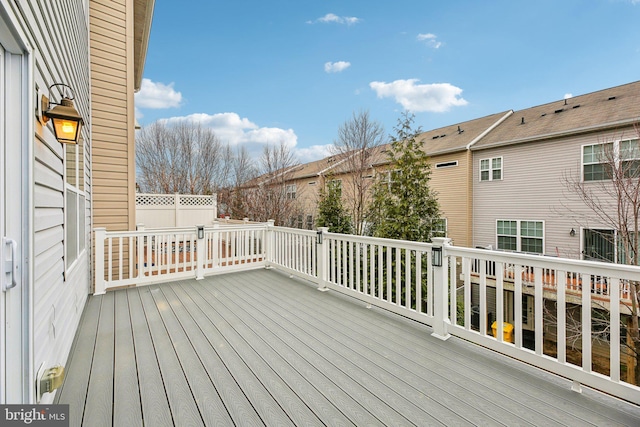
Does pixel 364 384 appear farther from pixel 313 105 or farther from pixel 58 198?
pixel 313 105

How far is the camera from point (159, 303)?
151 inches

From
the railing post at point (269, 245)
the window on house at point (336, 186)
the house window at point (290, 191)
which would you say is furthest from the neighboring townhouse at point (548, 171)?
the railing post at point (269, 245)

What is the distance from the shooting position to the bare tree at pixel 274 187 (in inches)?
505

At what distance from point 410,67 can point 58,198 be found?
481 inches

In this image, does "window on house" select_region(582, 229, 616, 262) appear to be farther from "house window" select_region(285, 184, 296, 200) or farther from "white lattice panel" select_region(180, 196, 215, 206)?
"white lattice panel" select_region(180, 196, 215, 206)

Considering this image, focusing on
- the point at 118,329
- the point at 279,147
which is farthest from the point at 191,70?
the point at 118,329

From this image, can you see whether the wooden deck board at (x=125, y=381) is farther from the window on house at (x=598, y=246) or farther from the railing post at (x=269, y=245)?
the window on house at (x=598, y=246)

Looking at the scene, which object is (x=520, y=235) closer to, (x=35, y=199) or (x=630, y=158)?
(x=630, y=158)

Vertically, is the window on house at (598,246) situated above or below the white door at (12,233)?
below

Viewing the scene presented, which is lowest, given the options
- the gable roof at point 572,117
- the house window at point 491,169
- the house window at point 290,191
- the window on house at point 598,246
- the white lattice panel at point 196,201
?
the window on house at point 598,246

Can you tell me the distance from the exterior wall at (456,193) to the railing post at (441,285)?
8.83 meters

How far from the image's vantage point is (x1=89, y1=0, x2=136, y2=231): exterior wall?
15.0ft

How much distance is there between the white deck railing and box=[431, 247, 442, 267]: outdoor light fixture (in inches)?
1.1

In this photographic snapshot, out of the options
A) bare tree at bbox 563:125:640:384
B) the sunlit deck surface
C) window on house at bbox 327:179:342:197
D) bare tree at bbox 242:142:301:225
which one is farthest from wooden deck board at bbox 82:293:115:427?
bare tree at bbox 242:142:301:225
